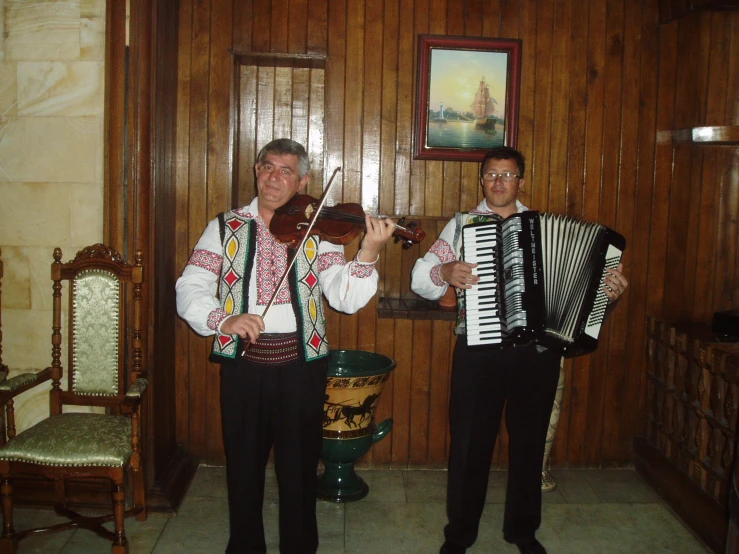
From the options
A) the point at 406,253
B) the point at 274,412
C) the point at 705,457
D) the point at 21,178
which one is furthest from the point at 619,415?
the point at 21,178

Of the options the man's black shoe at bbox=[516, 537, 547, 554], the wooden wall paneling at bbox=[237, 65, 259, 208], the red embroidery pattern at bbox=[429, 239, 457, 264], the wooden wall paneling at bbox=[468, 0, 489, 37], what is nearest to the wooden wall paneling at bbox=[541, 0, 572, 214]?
the wooden wall paneling at bbox=[468, 0, 489, 37]

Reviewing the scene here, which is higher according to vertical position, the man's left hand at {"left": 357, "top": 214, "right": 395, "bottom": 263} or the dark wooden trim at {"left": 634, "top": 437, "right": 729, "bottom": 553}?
the man's left hand at {"left": 357, "top": 214, "right": 395, "bottom": 263}

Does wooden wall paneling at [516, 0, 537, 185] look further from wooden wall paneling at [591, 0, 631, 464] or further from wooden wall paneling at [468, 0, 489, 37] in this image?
wooden wall paneling at [591, 0, 631, 464]

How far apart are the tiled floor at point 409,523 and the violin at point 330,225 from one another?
1364 mm

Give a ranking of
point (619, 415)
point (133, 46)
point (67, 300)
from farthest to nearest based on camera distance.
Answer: point (619, 415)
point (67, 300)
point (133, 46)

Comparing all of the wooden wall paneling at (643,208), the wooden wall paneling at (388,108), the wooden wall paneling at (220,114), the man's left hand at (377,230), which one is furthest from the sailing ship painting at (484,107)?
the man's left hand at (377,230)

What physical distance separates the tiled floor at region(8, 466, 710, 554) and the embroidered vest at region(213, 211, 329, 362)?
100cm

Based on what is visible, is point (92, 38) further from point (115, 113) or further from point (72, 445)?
point (72, 445)

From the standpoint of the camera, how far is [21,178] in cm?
282

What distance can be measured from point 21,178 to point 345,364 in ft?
5.64

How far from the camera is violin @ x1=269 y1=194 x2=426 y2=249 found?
79.5 inches

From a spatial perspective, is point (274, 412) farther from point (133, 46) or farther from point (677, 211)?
point (677, 211)

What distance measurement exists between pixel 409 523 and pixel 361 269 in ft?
4.59

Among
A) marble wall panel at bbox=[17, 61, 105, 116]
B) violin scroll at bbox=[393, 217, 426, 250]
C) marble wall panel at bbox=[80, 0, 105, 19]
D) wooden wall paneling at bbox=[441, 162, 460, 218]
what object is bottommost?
violin scroll at bbox=[393, 217, 426, 250]
